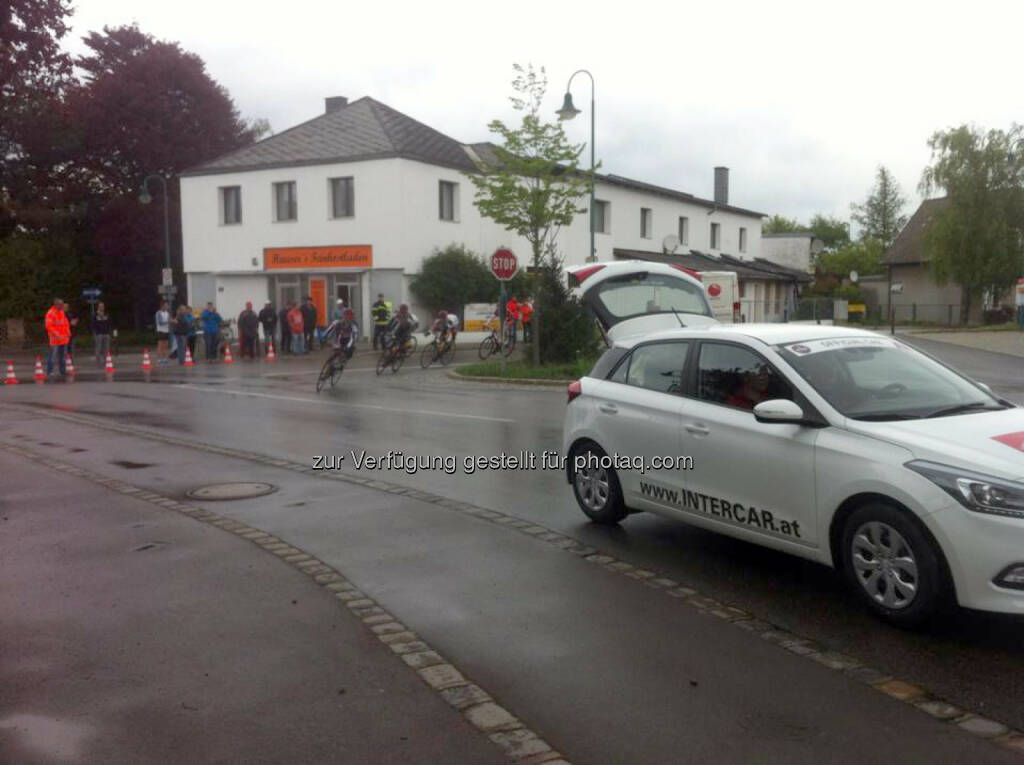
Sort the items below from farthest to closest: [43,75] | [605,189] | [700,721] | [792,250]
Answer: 1. [792,250]
2. [605,189]
3. [43,75]
4. [700,721]

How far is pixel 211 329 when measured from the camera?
96.0 ft

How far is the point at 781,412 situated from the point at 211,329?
84.7 ft

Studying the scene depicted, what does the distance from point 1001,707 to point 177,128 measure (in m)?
49.4

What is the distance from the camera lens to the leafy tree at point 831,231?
390 feet

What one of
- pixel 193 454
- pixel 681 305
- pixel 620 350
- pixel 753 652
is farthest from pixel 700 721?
pixel 681 305

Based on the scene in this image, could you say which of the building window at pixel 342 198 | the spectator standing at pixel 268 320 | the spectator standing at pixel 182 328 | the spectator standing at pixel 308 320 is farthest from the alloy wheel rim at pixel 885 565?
the building window at pixel 342 198

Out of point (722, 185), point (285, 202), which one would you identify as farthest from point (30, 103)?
point (722, 185)

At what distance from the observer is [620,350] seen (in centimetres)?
776

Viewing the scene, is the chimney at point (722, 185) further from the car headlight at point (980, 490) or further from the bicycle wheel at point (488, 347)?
the car headlight at point (980, 490)

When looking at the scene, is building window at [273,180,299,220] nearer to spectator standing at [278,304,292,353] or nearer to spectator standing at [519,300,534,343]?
spectator standing at [278,304,292,353]

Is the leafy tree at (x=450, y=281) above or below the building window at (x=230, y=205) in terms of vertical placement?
below

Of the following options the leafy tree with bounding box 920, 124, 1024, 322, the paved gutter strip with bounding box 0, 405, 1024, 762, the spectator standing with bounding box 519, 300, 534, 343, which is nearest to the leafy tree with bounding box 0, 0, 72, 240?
the spectator standing with bounding box 519, 300, 534, 343

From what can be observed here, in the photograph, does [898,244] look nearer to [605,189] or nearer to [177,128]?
[605,189]

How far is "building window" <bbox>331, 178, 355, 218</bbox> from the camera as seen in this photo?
1457 inches
